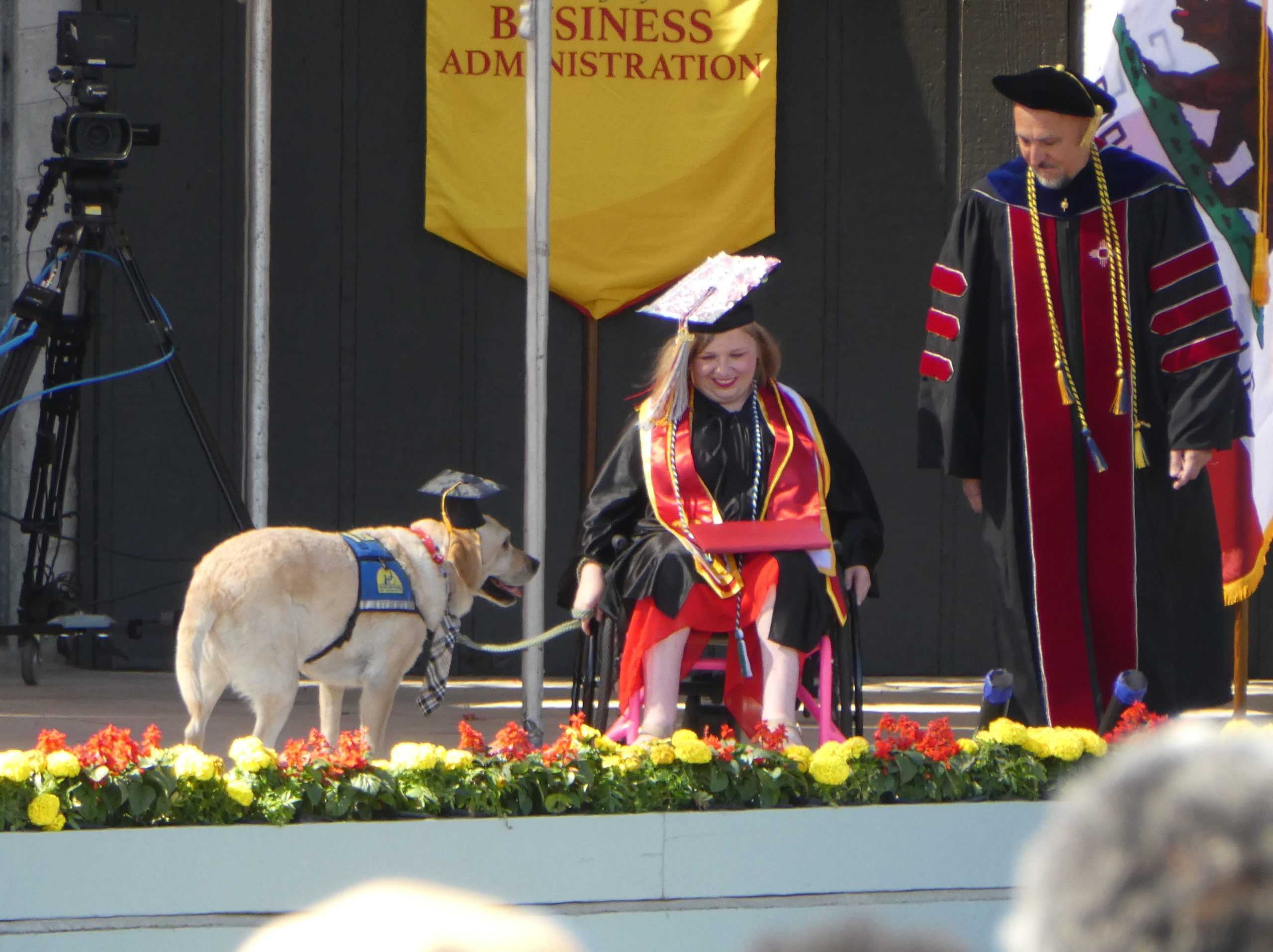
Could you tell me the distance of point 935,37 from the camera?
20.8 feet

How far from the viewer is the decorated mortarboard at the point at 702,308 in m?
4.00

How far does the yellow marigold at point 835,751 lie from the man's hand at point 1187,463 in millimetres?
1096

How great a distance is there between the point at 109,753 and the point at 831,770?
1.31 m

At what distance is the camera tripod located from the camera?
5008mm

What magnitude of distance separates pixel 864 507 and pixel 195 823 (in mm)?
1725

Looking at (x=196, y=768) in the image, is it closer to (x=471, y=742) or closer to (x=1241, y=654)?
(x=471, y=742)

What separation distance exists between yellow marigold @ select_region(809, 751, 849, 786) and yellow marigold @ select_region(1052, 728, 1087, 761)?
1.44ft

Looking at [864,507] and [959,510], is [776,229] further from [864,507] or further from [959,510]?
[864,507]

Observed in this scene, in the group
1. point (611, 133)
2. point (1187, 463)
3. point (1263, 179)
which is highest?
point (611, 133)

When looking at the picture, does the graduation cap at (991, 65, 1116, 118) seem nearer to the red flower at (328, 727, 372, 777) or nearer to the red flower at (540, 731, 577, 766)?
the red flower at (540, 731, 577, 766)

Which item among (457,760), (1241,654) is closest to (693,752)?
(457,760)

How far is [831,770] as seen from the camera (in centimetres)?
328

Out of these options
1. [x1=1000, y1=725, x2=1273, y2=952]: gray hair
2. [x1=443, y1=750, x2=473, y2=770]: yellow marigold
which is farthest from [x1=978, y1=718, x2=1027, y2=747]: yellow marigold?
[x1=1000, y1=725, x2=1273, y2=952]: gray hair

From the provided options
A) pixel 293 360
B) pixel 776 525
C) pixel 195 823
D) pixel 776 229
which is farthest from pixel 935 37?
pixel 195 823
